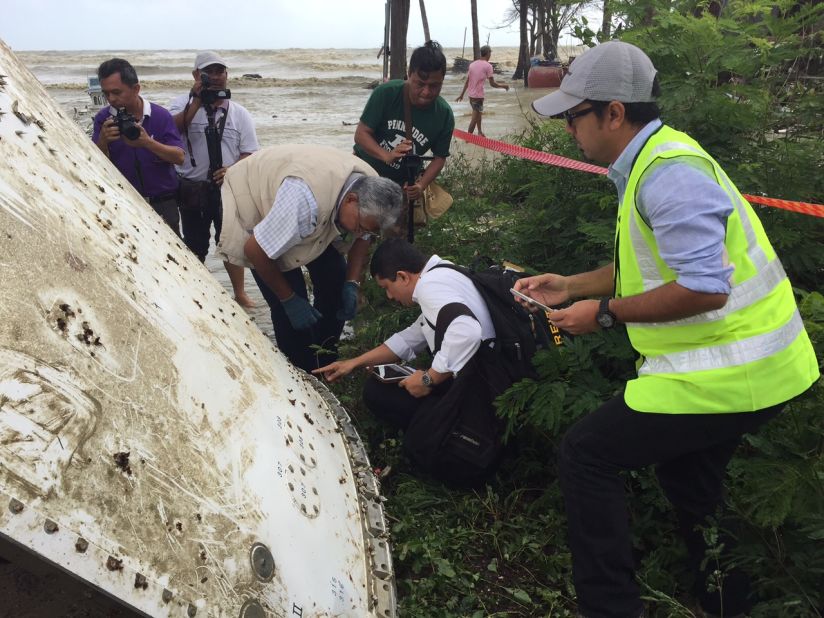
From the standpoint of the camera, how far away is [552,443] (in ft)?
9.34

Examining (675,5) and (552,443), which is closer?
(552,443)

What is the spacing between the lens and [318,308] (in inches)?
160

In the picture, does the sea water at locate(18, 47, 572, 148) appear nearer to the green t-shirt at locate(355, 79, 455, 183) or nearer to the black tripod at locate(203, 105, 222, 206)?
the green t-shirt at locate(355, 79, 455, 183)

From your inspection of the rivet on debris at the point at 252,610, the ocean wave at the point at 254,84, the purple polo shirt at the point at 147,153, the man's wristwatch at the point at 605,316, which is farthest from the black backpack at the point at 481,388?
the ocean wave at the point at 254,84

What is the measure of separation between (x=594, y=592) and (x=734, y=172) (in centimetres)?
217

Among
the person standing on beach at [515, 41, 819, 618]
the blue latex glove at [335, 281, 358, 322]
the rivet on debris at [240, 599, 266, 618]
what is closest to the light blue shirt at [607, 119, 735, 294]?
the person standing on beach at [515, 41, 819, 618]

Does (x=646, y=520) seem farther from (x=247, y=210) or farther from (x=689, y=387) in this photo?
(x=247, y=210)

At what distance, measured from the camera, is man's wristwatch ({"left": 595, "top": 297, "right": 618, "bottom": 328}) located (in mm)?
1786

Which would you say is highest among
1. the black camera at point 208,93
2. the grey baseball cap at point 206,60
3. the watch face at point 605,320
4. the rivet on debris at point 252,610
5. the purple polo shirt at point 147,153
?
the grey baseball cap at point 206,60

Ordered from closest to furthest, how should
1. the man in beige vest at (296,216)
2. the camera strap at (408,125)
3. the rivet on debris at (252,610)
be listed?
the rivet on debris at (252,610) < the man in beige vest at (296,216) < the camera strap at (408,125)

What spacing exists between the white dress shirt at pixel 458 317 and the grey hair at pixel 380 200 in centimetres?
28

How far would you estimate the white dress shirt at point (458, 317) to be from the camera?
2.63 m

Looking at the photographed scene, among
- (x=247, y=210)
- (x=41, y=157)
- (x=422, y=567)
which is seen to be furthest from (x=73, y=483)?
(x=247, y=210)

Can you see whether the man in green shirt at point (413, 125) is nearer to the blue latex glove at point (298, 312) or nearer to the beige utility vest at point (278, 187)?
the beige utility vest at point (278, 187)
